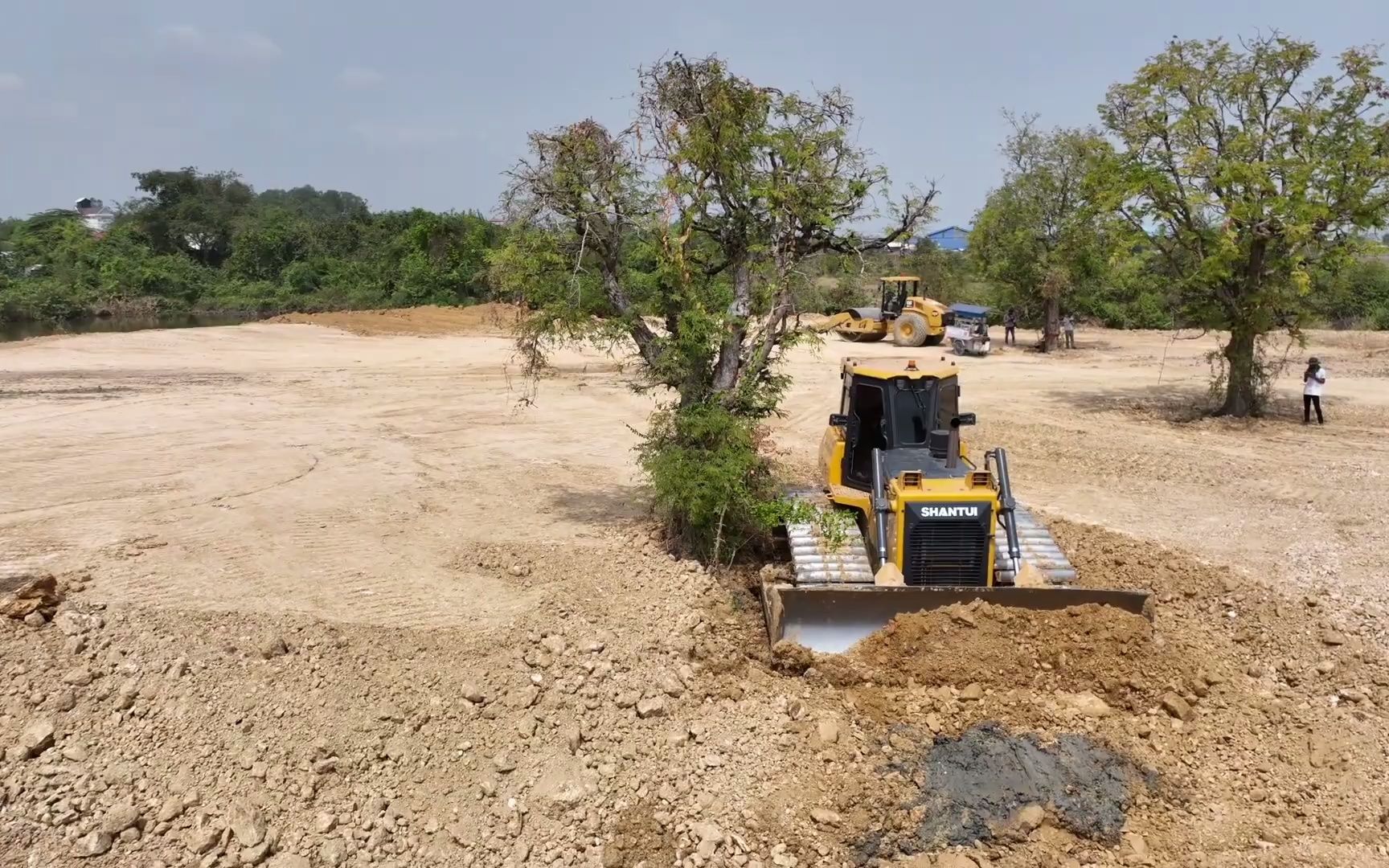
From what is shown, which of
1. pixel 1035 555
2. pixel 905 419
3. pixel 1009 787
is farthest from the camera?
pixel 905 419

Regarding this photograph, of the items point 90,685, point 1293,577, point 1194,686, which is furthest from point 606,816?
point 1293,577

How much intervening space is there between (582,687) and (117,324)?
141 feet

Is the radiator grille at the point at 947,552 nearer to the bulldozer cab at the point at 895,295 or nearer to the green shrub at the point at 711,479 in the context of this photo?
the green shrub at the point at 711,479

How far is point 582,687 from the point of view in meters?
6.96

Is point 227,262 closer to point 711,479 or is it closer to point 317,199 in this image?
point 711,479

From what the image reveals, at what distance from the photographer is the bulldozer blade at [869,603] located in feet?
24.0

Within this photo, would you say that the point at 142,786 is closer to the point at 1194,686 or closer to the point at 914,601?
the point at 914,601

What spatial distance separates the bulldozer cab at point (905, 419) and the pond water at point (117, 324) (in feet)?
117

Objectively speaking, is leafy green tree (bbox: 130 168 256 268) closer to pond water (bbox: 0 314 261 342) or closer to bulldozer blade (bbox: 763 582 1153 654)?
pond water (bbox: 0 314 261 342)

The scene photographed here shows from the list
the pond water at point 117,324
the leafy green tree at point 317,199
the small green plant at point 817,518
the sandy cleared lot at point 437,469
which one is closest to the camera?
the small green plant at point 817,518

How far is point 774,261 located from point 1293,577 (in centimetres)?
613

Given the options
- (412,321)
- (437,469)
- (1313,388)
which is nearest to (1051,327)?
(1313,388)

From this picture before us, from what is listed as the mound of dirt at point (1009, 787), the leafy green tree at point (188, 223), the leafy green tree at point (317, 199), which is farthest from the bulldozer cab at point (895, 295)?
the leafy green tree at point (317, 199)

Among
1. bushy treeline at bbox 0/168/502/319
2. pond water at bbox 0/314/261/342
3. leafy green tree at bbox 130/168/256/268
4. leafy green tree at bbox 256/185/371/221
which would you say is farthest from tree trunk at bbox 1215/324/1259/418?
leafy green tree at bbox 256/185/371/221
